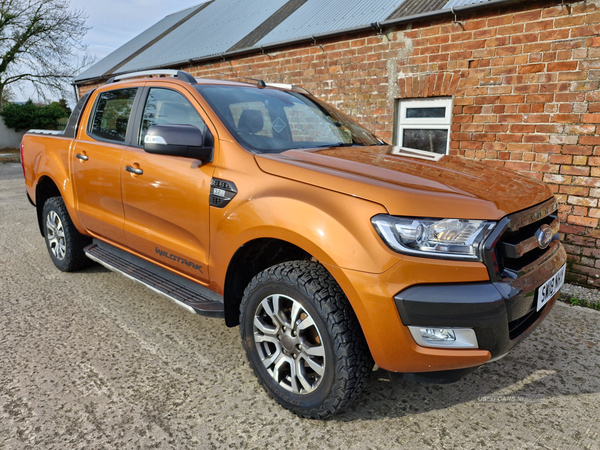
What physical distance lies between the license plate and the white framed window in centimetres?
294

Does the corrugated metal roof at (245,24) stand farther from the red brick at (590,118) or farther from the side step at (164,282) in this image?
the side step at (164,282)

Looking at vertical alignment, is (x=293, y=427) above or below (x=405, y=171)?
below

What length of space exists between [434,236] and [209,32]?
9625mm

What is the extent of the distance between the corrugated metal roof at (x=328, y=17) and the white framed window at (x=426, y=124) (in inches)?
46.3

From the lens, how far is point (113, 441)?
2.11m

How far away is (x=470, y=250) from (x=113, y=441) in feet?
6.19

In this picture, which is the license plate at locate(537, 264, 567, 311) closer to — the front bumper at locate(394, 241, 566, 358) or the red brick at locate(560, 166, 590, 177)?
the front bumper at locate(394, 241, 566, 358)

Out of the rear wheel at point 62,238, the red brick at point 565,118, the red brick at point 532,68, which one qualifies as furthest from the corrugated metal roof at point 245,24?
the rear wheel at point 62,238

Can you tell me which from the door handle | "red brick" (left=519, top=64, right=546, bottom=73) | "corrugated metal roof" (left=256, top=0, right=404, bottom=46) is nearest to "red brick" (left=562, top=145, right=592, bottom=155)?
"red brick" (left=519, top=64, right=546, bottom=73)

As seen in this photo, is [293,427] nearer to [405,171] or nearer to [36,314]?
[405,171]

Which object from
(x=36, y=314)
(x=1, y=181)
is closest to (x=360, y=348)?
(x=36, y=314)

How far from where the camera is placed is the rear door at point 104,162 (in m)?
3.46

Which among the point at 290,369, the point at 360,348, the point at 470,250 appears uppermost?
the point at 470,250

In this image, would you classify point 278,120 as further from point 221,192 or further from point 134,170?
point 134,170
